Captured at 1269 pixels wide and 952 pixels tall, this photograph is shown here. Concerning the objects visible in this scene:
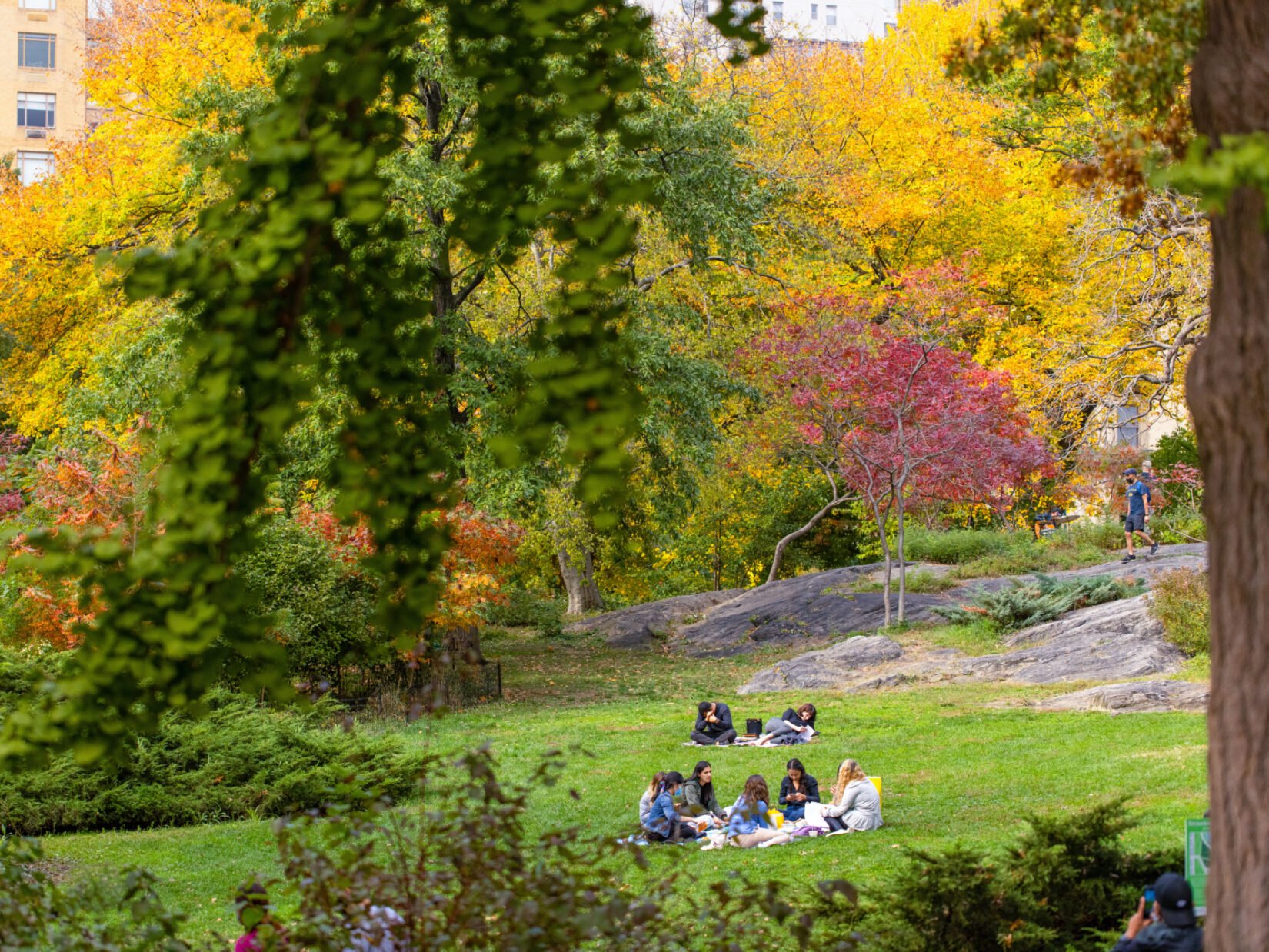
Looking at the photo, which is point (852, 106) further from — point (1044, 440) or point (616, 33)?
point (616, 33)

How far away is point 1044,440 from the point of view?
2491 cm

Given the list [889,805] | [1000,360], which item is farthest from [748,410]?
[889,805]

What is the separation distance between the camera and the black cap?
4.78 metres

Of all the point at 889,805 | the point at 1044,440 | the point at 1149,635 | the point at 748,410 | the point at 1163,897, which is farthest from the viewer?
the point at 748,410

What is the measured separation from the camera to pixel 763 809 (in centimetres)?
900

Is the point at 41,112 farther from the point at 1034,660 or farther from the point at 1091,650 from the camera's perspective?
the point at 1091,650

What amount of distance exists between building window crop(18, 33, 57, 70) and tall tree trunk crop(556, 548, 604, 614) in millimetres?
35243

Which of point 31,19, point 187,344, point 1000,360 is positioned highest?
point 31,19

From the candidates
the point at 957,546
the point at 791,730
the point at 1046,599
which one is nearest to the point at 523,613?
the point at 957,546

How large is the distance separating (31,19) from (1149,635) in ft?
164

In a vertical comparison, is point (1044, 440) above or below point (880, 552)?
above

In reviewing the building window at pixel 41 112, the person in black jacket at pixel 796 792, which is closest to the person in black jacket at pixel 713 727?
the person in black jacket at pixel 796 792

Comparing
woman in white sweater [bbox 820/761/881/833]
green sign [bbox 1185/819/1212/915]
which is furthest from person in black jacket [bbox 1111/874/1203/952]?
woman in white sweater [bbox 820/761/881/833]

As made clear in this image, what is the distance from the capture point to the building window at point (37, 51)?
49.7 m
